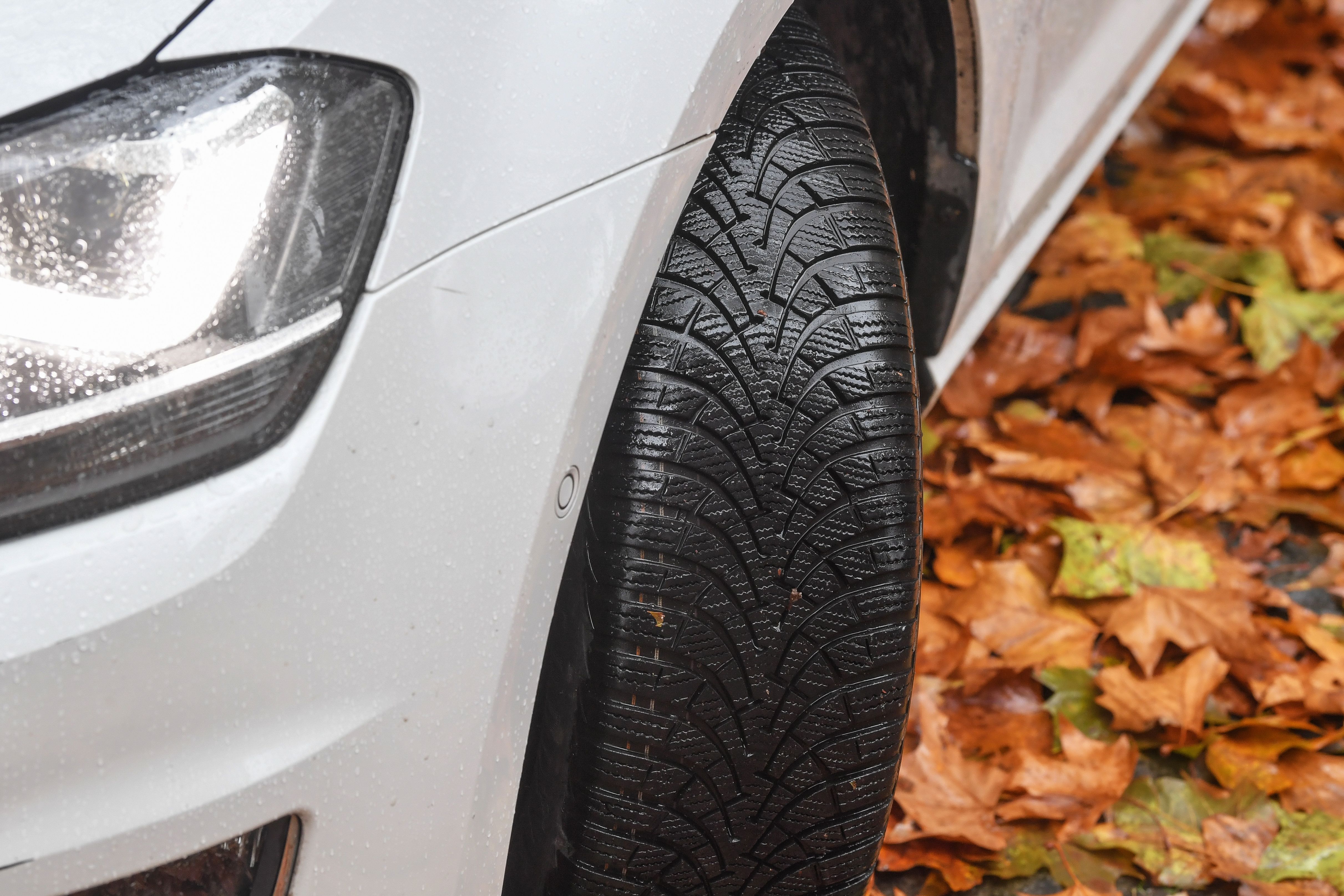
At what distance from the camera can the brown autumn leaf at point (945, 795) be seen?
52.3 inches

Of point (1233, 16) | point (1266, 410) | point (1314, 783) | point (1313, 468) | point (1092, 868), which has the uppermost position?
point (1233, 16)

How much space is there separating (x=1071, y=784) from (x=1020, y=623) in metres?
0.28

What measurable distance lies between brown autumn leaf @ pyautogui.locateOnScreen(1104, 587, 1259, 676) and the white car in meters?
0.69

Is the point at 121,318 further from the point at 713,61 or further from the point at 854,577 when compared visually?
the point at 854,577

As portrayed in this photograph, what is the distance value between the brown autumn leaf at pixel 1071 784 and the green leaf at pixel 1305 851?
0.17 meters

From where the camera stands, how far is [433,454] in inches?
28.5

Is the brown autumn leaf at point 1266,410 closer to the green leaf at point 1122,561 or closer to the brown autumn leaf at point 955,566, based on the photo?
the green leaf at point 1122,561

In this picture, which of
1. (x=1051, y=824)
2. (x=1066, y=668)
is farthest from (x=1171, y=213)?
(x=1051, y=824)

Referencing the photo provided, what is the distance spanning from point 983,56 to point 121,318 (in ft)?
3.24

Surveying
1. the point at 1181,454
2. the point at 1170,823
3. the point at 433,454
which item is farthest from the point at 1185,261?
the point at 433,454

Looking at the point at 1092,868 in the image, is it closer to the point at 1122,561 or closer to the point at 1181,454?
the point at 1122,561

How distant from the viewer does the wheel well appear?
1282mm

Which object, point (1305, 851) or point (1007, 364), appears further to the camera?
point (1007, 364)

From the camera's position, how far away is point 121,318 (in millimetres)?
649
